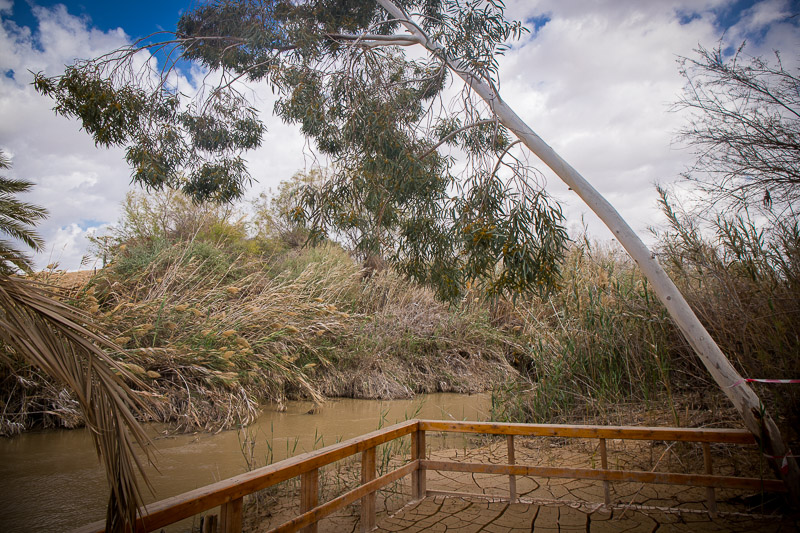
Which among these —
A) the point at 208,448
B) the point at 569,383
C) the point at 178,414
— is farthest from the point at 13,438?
the point at 569,383

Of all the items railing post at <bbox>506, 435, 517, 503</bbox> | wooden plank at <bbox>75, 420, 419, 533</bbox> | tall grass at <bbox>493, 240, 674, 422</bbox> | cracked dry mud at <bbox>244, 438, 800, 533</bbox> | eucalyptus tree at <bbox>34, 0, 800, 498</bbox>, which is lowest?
cracked dry mud at <bbox>244, 438, 800, 533</bbox>

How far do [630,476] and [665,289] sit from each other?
61.1 inches

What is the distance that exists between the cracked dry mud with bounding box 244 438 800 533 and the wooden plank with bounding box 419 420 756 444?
0.56 m

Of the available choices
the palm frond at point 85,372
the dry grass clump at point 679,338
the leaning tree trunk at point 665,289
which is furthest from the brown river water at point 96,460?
the leaning tree trunk at point 665,289

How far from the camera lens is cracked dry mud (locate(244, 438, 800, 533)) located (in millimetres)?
3082

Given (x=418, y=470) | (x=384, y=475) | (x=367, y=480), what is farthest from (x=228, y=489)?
(x=418, y=470)

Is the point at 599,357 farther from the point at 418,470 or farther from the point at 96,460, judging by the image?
the point at 96,460

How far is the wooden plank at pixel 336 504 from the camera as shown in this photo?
229 centimetres

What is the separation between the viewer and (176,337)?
21.5 ft

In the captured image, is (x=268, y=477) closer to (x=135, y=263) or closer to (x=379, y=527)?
(x=379, y=527)

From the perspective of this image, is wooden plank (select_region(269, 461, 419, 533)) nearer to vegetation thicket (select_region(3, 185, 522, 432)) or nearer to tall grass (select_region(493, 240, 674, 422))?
vegetation thicket (select_region(3, 185, 522, 432))

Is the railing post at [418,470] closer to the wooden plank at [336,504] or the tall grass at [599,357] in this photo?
the wooden plank at [336,504]

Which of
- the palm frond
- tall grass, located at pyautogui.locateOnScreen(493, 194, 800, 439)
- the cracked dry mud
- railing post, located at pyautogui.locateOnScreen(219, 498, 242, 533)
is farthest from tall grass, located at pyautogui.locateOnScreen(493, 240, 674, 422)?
the palm frond

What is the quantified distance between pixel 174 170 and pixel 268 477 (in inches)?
243
